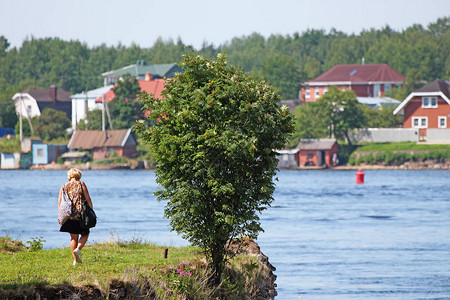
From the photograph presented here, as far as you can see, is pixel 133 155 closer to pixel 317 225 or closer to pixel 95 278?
pixel 317 225

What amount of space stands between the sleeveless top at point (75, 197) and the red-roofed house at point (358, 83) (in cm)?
14109

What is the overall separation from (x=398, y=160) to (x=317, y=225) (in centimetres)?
6849

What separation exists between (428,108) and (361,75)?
165ft

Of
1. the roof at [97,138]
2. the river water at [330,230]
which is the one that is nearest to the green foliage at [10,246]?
the river water at [330,230]

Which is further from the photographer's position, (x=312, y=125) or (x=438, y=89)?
(x=312, y=125)

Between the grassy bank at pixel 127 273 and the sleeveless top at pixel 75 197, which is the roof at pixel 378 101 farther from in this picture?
the sleeveless top at pixel 75 197

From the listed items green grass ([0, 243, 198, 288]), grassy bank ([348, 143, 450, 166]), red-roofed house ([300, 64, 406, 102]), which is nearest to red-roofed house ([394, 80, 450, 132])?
grassy bank ([348, 143, 450, 166])

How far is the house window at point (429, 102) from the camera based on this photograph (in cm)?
11262

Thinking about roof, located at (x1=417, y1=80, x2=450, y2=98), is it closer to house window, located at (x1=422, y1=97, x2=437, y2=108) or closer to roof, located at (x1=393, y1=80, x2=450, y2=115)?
roof, located at (x1=393, y1=80, x2=450, y2=115)

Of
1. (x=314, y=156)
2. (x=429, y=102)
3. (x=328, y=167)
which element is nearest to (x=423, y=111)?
(x=429, y=102)

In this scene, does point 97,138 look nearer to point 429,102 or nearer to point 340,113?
point 340,113

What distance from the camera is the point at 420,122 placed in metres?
113

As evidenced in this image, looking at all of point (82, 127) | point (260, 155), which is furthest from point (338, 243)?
point (82, 127)

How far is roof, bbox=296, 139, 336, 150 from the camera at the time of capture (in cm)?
11088
